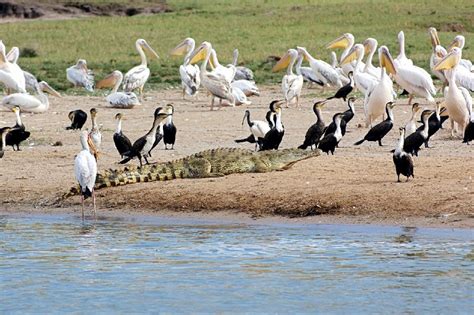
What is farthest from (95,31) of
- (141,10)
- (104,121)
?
(104,121)

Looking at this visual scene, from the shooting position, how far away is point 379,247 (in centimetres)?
933

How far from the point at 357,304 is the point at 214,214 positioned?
3432 millimetres

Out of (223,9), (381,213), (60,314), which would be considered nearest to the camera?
(60,314)

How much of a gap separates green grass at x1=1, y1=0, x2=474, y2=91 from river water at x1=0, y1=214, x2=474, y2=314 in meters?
13.1

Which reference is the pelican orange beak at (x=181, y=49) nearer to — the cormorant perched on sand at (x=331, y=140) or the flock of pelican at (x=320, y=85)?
the flock of pelican at (x=320, y=85)

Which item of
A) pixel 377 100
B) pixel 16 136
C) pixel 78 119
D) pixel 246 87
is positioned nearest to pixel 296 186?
pixel 16 136

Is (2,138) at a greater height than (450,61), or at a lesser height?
lesser

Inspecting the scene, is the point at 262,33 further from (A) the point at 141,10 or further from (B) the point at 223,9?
(A) the point at 141,10

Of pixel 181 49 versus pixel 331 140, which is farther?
pixel 181 49

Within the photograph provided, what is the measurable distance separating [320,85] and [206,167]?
9.82m

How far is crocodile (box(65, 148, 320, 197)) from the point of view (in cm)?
1205

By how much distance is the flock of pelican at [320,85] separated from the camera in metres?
13.7

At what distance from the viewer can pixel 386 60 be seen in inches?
679

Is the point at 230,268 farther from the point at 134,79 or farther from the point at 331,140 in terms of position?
the point at 134,79
